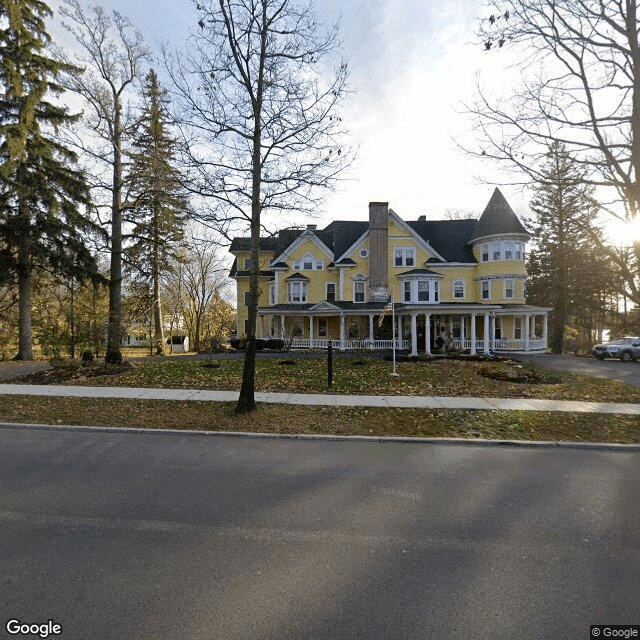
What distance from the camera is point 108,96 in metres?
14.9

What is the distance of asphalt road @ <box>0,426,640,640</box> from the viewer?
2.57 metres

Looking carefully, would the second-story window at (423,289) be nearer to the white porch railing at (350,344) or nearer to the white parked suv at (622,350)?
the white porch railing at (350,344)

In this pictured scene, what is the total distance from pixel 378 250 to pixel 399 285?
10.6 feet

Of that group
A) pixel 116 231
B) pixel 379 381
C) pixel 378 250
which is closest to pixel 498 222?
pixel 378 250

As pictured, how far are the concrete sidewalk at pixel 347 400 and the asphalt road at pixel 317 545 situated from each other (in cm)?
344

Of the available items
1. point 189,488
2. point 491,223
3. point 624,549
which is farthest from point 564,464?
point 491,223

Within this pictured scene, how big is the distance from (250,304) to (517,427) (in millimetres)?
6494

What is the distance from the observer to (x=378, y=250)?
2820 cm

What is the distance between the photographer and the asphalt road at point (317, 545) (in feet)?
8.43

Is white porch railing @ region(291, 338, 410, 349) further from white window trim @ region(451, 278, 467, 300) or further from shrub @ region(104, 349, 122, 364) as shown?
shrub @ region(104, 349, 122, 364)

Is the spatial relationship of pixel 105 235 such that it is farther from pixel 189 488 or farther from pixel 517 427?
pixel 517 427

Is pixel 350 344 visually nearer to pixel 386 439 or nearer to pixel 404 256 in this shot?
pixel 404 256

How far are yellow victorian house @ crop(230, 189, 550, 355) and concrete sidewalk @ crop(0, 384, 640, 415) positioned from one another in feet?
50.1

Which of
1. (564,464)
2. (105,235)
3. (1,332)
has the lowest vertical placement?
(564,464)
